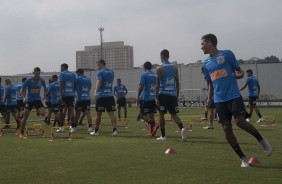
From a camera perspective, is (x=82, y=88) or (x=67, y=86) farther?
(x=82, y=88)

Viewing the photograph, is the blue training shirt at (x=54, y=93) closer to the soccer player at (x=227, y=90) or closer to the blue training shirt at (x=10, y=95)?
the blue training shirt at (x=10, y=95)

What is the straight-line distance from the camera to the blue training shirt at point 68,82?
1515 centimetres

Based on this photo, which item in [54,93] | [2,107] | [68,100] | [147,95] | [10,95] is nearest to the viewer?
[147,95]

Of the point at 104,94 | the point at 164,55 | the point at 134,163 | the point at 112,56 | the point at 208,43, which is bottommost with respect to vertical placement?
the point at 134,163

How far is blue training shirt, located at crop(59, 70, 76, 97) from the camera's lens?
15.1m

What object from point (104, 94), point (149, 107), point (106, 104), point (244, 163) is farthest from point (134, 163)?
point (149, 107)

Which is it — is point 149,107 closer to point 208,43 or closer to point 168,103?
point 168,103

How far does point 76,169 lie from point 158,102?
477cm

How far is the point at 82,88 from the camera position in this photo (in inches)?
616

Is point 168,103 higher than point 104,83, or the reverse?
point 104,83

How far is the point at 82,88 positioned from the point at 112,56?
109708 millimetres

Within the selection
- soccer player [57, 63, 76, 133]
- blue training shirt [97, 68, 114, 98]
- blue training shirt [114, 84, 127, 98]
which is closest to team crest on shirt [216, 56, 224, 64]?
blue training shirt [97, 68, 114, 98]

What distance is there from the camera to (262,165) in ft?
22.9

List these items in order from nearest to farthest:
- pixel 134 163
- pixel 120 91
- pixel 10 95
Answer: pixel 134 163 < pixel 10 95 < pixel 120 91
